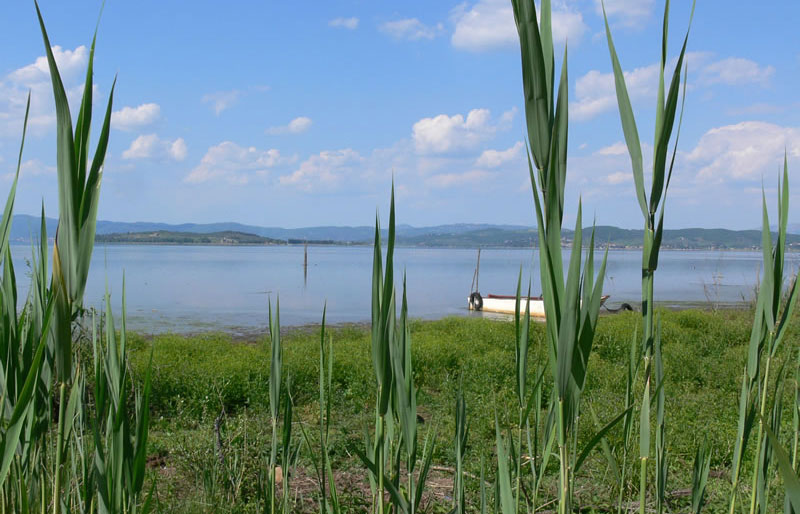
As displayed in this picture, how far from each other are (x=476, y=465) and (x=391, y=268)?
3.85 m

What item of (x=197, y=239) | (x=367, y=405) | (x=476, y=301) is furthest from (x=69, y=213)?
(x=197, y=239)

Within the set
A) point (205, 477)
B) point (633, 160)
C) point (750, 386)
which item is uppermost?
point (633, 160)

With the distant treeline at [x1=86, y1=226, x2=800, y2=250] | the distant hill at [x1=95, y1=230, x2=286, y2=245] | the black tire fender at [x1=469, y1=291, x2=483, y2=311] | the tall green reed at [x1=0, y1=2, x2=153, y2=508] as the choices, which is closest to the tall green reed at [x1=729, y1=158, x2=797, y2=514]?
the tall green reed at [x1=0, y1=2, x2=153, y2=508]

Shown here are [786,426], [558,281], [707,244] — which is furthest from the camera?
[707,244]

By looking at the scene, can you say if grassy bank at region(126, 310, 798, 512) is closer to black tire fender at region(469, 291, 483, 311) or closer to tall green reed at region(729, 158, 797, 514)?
tall green reed at region(729, 158, 797, 514)

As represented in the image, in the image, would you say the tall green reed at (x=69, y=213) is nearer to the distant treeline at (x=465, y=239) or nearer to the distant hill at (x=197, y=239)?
the distant treeline at (x=465, y=239)

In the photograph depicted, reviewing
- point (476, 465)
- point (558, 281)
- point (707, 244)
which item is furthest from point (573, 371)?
point (707, 244)

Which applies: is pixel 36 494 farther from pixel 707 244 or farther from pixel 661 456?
pixel 707 244

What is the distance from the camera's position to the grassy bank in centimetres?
357

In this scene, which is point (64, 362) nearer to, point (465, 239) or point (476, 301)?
point (476, 301)

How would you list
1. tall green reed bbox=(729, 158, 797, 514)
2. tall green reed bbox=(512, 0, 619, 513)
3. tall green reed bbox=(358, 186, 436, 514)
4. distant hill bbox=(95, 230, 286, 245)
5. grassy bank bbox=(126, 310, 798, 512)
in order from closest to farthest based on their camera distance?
tall green reed bbox=(512, 0, 619, 513)
tall green reed bbox=(358, 186, 436, 514)
tall green reed bbox=(729, 158, 797, 514)
grassy bank bbox=(126, 310, 798, 512)
distant hill bbox=(95, 230, 286, 245)

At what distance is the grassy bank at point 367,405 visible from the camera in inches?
140

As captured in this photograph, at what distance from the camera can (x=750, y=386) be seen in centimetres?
120

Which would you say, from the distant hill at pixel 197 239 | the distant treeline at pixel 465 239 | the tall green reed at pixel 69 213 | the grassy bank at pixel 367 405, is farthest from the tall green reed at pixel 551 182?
the distant hill at pixel 197 239
